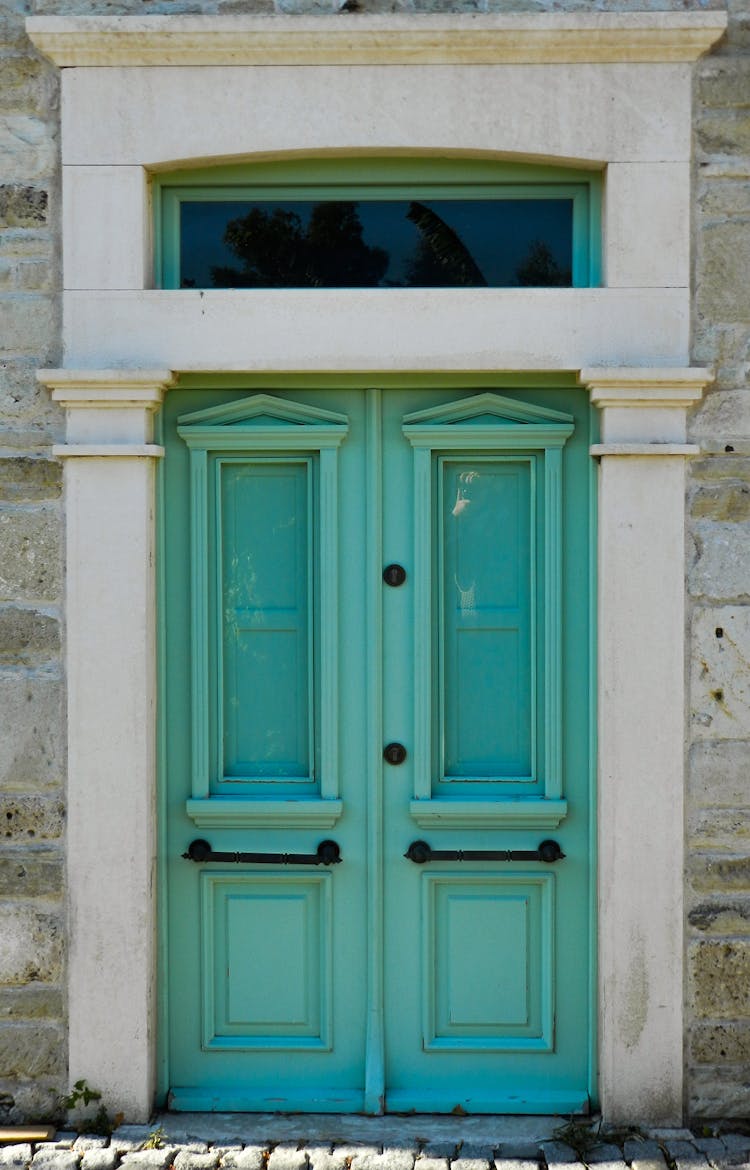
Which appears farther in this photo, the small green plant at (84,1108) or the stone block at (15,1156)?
the small green plant at (84,1108)

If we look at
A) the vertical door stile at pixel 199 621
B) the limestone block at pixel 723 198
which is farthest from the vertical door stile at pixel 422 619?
the limestone block at pixel 723 198

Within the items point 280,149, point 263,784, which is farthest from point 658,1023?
point 280,149

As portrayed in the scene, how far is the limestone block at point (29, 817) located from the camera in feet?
12.9

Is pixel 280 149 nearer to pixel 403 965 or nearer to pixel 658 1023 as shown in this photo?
pixel 403 965

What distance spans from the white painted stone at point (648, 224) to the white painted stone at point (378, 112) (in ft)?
0.21

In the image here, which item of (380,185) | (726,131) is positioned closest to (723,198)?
(726,131)

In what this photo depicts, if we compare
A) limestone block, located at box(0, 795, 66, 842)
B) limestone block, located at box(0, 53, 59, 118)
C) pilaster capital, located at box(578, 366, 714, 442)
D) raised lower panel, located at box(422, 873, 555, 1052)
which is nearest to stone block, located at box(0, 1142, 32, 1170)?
limestone block, located at box(0, 795, 66, 842)

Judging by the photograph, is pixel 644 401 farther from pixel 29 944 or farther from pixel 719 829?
pixel 29 944

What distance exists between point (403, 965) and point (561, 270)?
2.36 metres

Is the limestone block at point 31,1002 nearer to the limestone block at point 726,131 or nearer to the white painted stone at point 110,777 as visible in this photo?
the white painted stone at point 110,777

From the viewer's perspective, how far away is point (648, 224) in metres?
3.83

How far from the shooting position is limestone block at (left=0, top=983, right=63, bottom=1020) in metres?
3.91

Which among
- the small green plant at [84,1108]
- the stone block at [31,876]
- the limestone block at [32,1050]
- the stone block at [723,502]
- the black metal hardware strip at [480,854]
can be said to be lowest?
the small green plant at [84,1108]

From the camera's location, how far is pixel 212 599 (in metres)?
4.04
